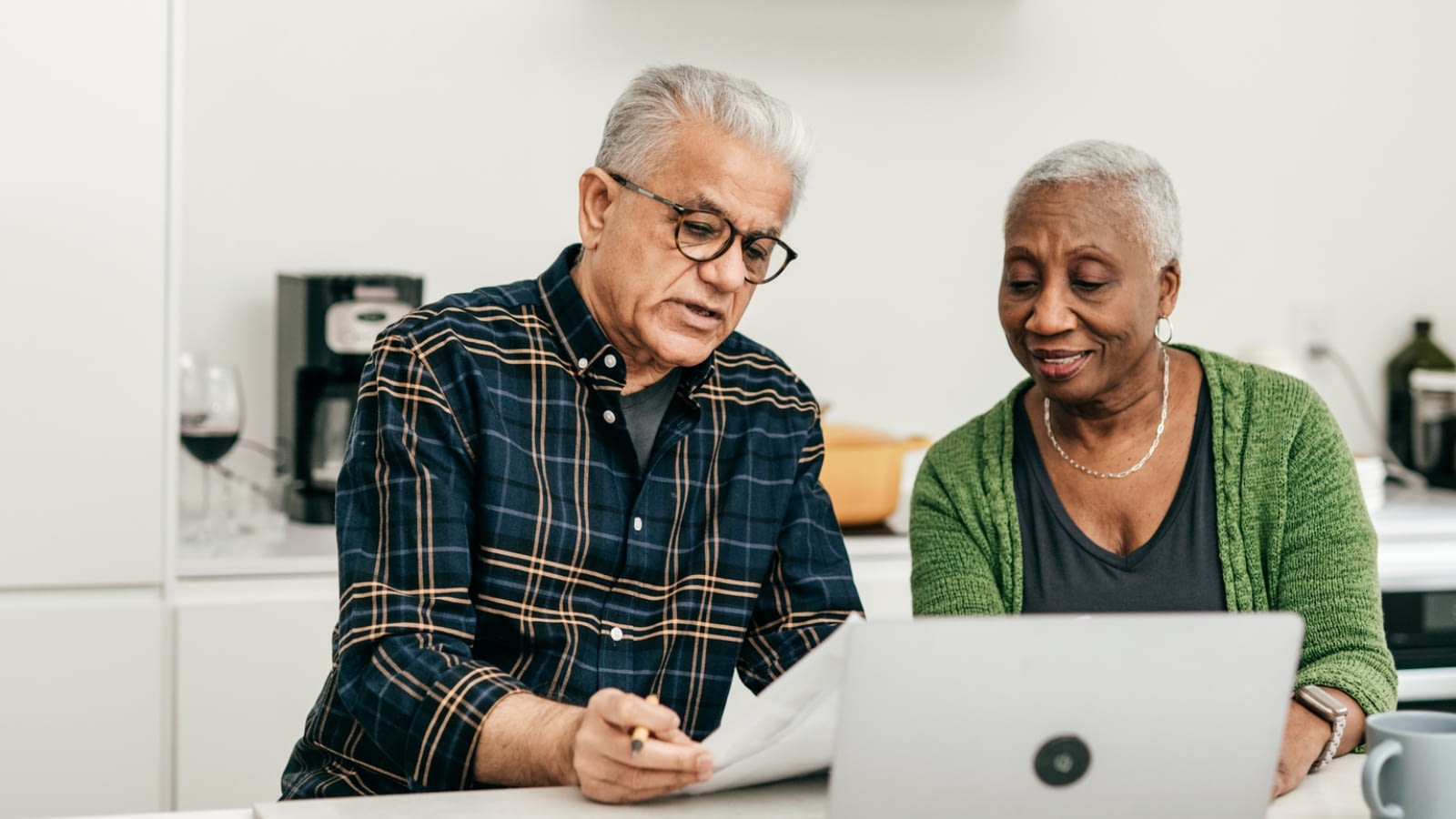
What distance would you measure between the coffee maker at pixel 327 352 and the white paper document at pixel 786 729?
143cm

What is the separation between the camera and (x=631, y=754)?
1.15m

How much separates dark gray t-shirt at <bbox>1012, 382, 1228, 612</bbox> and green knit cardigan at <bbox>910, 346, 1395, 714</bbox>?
0.02 m

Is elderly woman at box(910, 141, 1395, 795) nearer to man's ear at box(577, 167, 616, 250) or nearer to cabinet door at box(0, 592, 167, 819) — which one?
man's ear at box(577, 167, 616, 250)

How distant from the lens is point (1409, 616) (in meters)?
2.64

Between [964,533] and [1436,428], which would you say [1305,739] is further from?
[1436,428]

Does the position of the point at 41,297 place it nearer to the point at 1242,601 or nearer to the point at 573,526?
the point at 573,526

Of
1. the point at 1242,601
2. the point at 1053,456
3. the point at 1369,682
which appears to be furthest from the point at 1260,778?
the point at 1053,456

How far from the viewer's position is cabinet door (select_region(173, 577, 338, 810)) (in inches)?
87.8

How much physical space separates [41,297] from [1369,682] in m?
1.76

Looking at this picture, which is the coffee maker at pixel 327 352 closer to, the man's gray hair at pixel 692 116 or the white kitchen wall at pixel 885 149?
the white kitchen wall at pixel 885 149

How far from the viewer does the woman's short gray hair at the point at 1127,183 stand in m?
1.67

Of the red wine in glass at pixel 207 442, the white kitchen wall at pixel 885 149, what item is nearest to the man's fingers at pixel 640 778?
the red wine in glass at pixel 207 442

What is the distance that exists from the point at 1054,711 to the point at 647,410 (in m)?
0.75

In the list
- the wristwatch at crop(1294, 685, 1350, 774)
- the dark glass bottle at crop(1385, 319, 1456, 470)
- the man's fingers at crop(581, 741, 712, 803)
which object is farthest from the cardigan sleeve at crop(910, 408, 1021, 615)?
the dark glass bottle at crop(1385, 319, 1456, 470)
